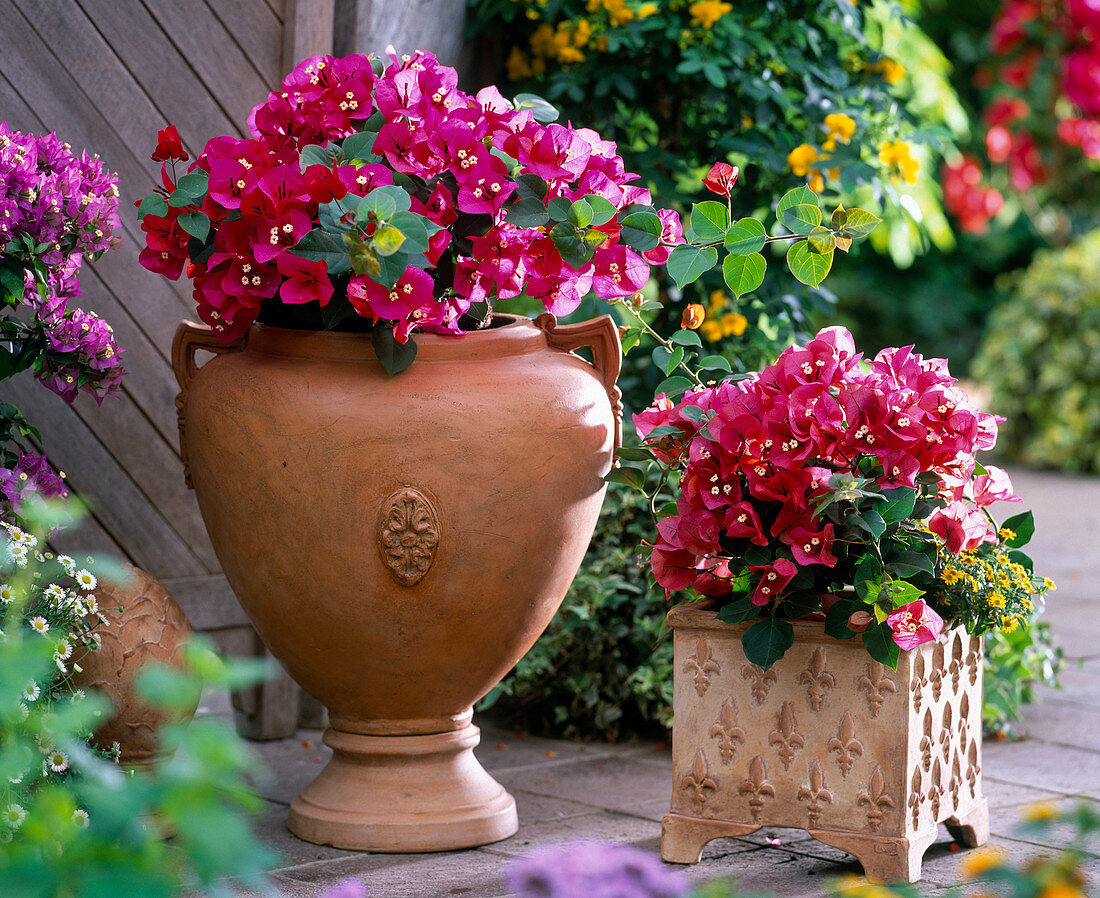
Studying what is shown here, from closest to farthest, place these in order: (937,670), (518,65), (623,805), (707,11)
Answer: (937,670) < (623,805) < (707,11) < (518,65)

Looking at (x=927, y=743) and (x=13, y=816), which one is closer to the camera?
(x=13, y=816)

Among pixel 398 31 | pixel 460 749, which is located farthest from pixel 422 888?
pixel 398 31

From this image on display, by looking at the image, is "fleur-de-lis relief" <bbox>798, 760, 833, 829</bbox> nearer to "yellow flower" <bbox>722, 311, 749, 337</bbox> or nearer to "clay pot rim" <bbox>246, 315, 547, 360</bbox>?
"clay pot rim" <bbox>246, 315, 547, 360</bbox>

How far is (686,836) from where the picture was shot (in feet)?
6.89

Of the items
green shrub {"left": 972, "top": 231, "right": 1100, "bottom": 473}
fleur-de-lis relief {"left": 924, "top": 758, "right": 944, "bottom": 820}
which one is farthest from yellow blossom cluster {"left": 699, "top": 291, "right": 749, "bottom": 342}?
green shrub {"left": 972, "top": 231, "right": 1100, "bottom": 473}

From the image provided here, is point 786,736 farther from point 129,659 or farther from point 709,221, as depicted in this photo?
point 129,659

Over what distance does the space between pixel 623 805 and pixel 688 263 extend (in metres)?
1.07

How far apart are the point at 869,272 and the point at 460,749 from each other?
27.3 feet

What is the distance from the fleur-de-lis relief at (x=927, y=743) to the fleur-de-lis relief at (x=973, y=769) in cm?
19

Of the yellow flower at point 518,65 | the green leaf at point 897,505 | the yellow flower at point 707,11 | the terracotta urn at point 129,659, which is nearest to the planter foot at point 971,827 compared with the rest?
the green leaf at point 897,505

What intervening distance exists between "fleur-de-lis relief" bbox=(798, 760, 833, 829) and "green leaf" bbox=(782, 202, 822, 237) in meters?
0.85

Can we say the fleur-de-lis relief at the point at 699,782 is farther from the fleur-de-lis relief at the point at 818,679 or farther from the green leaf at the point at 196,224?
the green leaf at the point at 196,224

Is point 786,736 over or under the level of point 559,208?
under

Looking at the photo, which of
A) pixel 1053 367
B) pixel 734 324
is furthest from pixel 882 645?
pixel 1053 367
